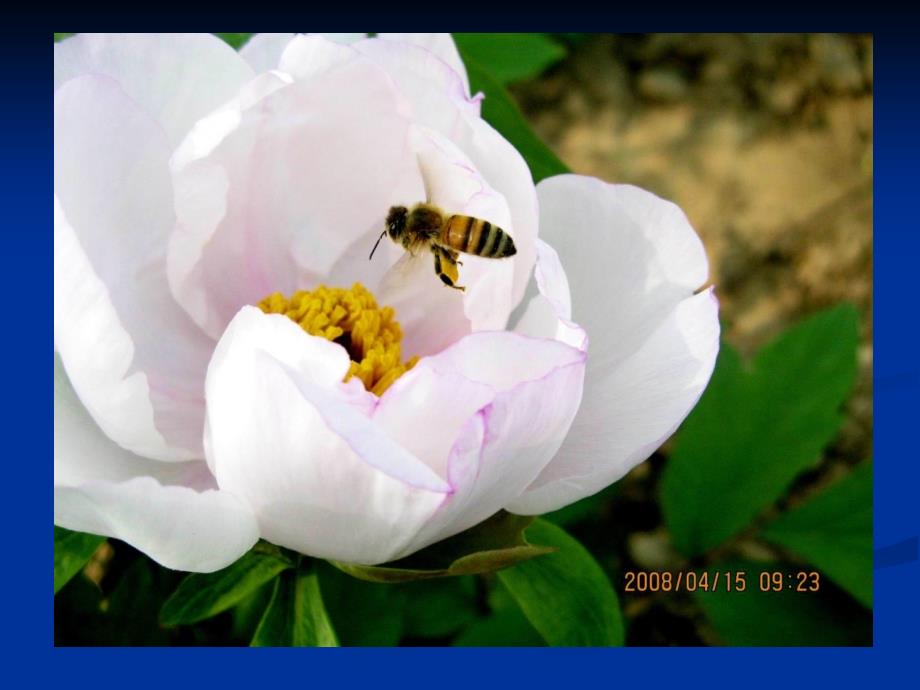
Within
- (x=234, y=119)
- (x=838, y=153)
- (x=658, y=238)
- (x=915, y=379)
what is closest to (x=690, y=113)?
(x=838, y=153)

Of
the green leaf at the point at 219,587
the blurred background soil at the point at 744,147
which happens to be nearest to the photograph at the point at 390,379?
the green leaf at the point at 219,587

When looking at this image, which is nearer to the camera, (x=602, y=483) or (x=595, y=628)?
(x=602, y=483)

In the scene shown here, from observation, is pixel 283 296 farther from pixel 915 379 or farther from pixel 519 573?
pixel 915 379

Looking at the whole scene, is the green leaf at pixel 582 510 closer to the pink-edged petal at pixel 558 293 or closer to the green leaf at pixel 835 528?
the green leaf at pixel 835 528

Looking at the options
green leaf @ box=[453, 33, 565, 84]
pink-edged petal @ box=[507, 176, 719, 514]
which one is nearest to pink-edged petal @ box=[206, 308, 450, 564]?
pink-edged petal @ box=[507, 176, 719, 514]

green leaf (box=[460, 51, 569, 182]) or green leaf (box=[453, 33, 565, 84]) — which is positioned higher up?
green leaf (box=[453, 33, 565, 84])

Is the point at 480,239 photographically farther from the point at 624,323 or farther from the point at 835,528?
the point at 835,528

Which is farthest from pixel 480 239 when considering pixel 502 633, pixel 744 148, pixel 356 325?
pixel 744 148

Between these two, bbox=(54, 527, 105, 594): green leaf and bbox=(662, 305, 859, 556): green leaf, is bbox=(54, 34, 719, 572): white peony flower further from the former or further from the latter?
bbox=(662, 305, 859, 556): green leaf
